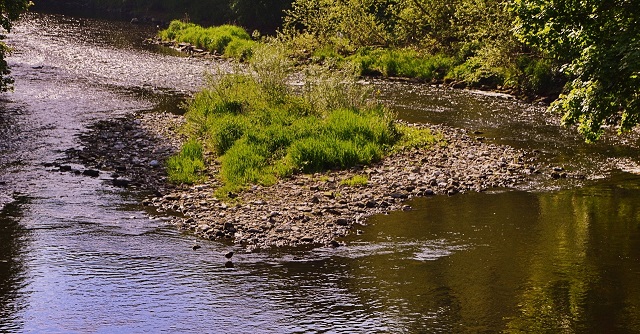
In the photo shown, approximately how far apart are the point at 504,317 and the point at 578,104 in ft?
20.5

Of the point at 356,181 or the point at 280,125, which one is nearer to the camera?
the point at 356,181

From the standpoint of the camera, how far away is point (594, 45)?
16.6 metres

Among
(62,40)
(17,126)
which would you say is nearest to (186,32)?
(62,40)

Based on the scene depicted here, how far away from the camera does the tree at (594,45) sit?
52.5 feet

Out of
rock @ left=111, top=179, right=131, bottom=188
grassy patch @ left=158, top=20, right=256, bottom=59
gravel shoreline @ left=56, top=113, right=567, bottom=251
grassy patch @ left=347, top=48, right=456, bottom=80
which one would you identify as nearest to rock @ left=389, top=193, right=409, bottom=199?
gravel shoreline @ left=56, top=113, right=567, bottom=251

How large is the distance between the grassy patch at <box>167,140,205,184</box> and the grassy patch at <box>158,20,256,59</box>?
22.6 metres

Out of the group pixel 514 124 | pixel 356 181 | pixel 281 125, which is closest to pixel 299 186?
pixel 356 181

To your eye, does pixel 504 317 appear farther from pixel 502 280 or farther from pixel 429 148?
pixel 429 148

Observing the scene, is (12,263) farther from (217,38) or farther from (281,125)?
(217,38)

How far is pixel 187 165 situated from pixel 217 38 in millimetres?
32117

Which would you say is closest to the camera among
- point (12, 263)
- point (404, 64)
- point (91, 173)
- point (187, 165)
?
point (12, 263)

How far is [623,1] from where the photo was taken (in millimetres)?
16547

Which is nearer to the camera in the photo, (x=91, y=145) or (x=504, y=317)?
(x=504, y=317)

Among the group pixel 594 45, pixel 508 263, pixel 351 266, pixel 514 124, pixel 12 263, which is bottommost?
pixel 12 263
